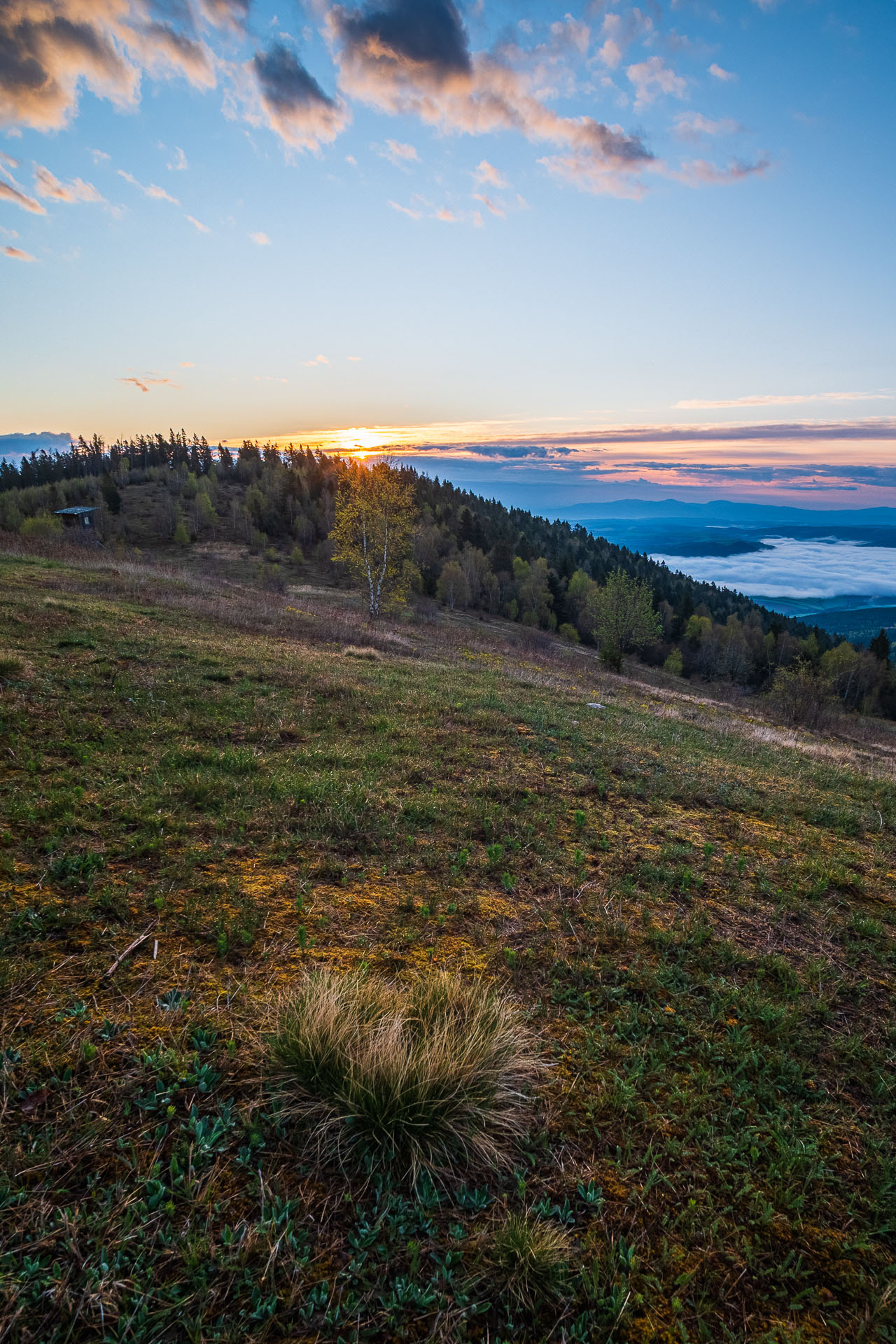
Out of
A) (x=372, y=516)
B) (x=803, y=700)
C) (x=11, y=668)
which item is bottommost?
(x=803, y=700)

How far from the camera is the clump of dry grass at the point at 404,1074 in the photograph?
117 inches

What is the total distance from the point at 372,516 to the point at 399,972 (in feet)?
130

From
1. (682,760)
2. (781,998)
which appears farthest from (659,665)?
(781,998)

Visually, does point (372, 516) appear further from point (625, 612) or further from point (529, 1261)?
point (529, 1261)

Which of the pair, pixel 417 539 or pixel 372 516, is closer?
pixel 372 516

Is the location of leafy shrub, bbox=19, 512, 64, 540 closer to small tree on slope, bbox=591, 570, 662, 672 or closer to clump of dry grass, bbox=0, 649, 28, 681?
small tree on slope, bbox=591, 570, 662, 672

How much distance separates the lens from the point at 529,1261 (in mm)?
2473

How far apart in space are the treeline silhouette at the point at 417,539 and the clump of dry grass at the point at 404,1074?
2397 inches

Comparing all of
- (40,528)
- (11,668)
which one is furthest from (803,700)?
(40,528)

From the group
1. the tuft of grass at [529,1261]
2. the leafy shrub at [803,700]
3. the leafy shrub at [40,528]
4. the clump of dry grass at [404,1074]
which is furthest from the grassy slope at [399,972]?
the leafy shrub at [40,528]

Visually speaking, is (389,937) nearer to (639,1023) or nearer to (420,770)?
(639,1023)

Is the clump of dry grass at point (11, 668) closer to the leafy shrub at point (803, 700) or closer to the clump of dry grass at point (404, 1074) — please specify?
the clump of dry grass at point (404, 1074)

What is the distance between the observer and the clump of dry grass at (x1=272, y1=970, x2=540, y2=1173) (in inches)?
117

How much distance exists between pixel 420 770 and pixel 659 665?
102 metres
